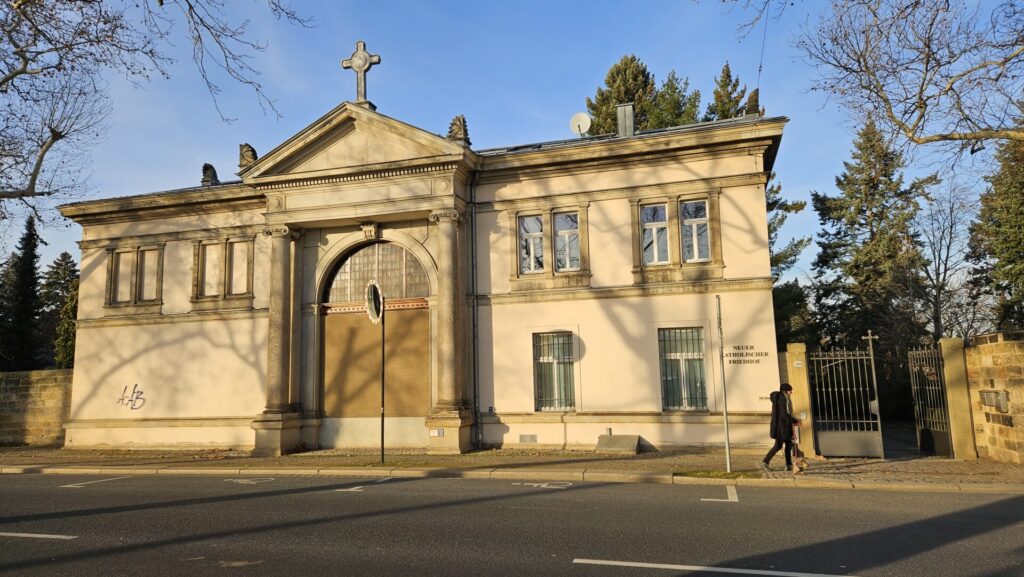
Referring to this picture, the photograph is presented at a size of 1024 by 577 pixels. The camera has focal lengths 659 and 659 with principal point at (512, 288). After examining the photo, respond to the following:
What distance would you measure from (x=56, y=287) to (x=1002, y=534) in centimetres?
6686

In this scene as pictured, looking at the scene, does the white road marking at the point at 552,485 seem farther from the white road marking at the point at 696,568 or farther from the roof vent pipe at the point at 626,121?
the roof vent pipe at the point at 626,121

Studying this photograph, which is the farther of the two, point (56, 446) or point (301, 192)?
→ point (56, 446)

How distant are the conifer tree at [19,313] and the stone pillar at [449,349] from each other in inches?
1499

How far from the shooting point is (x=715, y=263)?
653 inches

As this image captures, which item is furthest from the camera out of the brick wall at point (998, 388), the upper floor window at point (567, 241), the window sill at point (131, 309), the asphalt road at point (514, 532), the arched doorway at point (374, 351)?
the window sill at point (131, 309)

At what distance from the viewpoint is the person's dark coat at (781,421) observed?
1238 centimetres

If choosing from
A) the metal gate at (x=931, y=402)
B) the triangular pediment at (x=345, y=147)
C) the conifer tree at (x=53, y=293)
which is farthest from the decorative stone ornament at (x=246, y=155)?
the conifer tree at (x=53, y=293)

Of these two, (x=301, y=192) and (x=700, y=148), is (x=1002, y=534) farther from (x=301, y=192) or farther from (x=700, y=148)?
(x=301, y=192)

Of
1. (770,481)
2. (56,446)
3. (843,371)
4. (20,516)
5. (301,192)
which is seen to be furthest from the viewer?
(56,446)

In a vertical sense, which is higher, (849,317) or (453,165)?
(453,165)

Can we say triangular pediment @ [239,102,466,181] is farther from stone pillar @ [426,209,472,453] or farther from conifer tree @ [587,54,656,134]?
conifer tree @ [587,54,656,134]

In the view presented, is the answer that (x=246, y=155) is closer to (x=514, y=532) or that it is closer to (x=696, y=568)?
(x=514, y=532)

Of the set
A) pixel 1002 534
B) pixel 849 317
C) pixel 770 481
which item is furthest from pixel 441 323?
pixel 849 317

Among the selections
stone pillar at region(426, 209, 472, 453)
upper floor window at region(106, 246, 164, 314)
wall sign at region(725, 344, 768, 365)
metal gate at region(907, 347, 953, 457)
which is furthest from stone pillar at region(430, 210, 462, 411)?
metal gate at region(907, 347, 953, 457)
